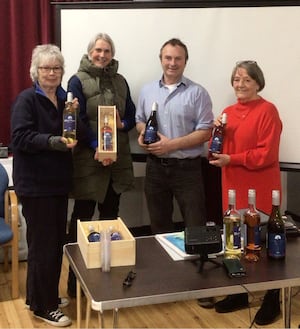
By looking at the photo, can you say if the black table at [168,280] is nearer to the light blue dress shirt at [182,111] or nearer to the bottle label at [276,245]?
the bottle label at [276,245]

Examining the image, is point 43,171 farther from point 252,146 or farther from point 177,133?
point 252,146

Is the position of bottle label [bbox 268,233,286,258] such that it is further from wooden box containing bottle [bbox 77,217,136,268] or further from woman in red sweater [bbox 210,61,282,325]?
woman in red sweater [bbox 210,61,282,325]

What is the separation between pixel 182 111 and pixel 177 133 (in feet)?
0.41

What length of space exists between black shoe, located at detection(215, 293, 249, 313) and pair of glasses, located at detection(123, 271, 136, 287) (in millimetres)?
1281

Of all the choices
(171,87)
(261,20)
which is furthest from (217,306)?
(261,20)

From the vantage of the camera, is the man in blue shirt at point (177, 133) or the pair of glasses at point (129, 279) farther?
the man in blue shirt at point (177, 133)

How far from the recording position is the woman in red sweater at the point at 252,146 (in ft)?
8.48

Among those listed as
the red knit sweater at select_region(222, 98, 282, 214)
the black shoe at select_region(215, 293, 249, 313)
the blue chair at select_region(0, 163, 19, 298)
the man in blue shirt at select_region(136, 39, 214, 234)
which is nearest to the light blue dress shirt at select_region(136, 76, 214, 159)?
the man in blue shirt at select_region(136, 39, 214, 234)

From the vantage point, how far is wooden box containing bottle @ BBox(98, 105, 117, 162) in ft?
8.59

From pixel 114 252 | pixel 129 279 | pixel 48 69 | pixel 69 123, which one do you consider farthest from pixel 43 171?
pixel 129 279

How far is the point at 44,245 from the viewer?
2.59m

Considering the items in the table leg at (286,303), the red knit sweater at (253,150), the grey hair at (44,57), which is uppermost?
the grey hair at (44,57)

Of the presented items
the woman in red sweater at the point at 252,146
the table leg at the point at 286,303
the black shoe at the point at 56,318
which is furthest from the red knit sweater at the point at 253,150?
the black shoe at the point at 56,318

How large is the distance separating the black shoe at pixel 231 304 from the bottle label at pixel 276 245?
109cm
